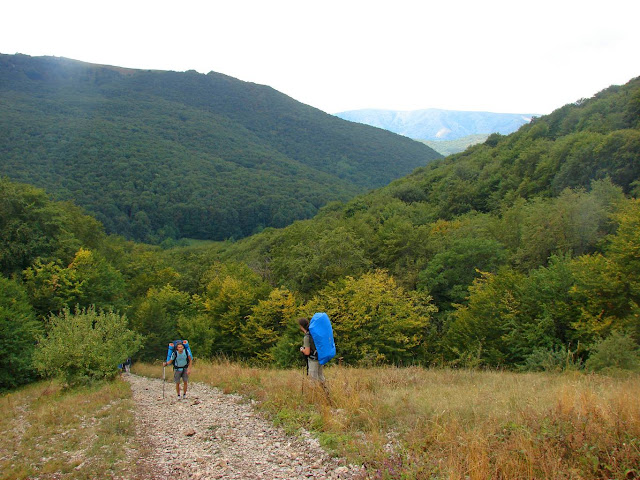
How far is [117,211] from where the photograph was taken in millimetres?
128875

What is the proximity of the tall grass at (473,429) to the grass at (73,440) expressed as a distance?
8.06 ft

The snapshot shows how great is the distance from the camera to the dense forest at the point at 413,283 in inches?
746

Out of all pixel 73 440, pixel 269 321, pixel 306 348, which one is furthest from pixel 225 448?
pixel 269 321

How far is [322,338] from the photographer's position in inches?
273

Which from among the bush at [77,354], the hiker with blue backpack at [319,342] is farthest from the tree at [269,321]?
the hiker with blue backpack at [319,342]

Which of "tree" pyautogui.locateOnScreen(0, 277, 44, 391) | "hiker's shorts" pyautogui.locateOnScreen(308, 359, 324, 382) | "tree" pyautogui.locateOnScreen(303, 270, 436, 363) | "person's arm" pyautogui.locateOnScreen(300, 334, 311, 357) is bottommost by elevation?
"tree" pyautogui.locateOnScreen(0, 277, 44, 391)

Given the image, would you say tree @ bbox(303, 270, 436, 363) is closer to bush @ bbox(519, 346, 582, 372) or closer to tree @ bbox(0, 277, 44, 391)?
bush @ bbox(519, 346, 582, 372)

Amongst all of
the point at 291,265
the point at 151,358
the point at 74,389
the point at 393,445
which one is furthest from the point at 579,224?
the point at 151,358

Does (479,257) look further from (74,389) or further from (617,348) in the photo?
(74,389)

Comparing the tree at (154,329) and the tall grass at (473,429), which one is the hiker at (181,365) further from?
the tree at (154,329)

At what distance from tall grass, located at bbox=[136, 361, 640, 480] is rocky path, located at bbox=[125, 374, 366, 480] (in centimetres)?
32

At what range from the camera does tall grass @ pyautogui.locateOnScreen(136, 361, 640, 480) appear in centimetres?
406

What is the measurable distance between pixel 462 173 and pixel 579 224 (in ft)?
158

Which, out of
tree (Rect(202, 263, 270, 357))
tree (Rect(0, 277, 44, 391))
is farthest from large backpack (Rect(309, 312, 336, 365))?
tree (Rect(202, 263, 270, 357))
